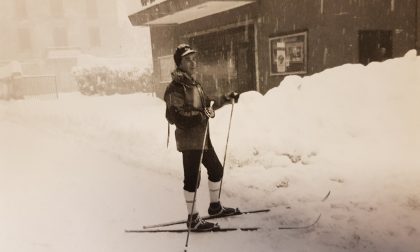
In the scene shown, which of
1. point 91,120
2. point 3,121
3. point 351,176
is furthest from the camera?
point 91,120

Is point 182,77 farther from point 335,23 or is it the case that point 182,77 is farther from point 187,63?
point 335,23

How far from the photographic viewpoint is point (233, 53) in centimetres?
901

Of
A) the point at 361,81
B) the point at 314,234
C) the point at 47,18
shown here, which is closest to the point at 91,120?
the point at 47,18

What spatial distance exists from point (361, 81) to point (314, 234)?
3.07 metres

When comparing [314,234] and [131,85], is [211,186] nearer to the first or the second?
[314,234]

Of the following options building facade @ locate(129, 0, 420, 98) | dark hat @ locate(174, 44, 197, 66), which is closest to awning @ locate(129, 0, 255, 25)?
building facade @ locate(129, 0, 420, 98)

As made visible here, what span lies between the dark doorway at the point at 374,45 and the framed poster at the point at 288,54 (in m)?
1.12

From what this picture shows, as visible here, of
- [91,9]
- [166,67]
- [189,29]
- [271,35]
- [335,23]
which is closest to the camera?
[335,23]

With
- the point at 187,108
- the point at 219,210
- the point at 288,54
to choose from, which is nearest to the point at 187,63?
the point at 187,108

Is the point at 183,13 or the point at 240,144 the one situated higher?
the point at 183,13

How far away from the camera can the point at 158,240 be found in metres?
3.98

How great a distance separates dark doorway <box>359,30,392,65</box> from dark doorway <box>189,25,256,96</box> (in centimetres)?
277

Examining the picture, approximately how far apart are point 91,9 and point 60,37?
1.44 metres

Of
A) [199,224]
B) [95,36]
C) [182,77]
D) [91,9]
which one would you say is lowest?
[199,224]
